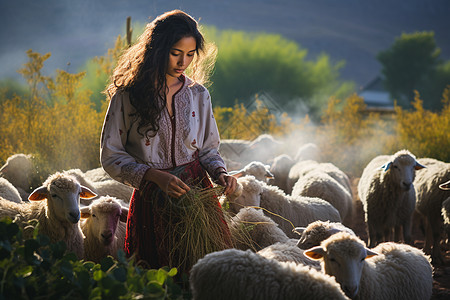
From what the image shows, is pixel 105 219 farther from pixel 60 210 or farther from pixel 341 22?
pixel 341 22

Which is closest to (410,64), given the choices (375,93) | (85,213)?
Result: (375,93)

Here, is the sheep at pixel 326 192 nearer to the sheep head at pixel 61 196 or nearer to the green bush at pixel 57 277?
the sheep head at pixel 61 196

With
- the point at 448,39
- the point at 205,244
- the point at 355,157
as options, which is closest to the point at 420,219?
the point at 355,157

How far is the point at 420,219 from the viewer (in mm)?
7102

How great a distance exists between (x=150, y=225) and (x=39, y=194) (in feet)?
5.26

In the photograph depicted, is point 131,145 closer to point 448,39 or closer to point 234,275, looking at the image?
point 234,275

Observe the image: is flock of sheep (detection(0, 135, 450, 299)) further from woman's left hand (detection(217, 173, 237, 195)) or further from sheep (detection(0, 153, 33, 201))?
woman's left hand (detection(217, 173, 237, 195))

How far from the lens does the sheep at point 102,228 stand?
12.8 feet

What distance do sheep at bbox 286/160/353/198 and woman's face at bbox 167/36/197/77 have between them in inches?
195

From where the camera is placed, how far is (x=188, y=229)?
2.59 meters

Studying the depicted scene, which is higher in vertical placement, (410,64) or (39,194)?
(410,64)

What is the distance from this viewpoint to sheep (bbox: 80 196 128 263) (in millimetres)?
3889

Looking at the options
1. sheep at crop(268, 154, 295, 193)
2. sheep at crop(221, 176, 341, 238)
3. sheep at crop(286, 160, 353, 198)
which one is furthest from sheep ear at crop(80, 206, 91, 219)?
sheep at crop(268, 154, 295, 193)

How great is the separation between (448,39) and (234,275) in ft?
164
